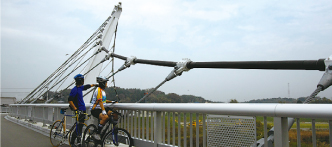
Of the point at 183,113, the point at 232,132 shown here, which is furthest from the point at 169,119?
the point at 232,132

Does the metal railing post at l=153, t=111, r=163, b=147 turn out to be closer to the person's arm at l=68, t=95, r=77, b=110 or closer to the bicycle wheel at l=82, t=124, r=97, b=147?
the bicycle wheel at l=82, t=124, r=97, b=147

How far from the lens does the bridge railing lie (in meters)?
2.89

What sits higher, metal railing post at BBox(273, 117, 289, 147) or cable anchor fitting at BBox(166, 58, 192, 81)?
cable anchor fitting at BBox(166, 58, 192, 81)

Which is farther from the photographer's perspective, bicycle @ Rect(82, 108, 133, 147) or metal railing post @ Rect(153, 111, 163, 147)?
bicycle @ Rect(82, 108, 133, 147)

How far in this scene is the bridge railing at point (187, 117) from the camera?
9.50ft

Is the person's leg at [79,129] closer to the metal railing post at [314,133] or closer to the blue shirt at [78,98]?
the blue shirt at [78,98]

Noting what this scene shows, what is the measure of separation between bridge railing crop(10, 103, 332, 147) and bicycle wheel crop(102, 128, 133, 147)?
0.53 ft

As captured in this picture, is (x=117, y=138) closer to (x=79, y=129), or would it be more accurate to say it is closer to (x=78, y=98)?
(x=79, y=129)

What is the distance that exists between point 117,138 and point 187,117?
208cm

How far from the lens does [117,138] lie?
595 cm

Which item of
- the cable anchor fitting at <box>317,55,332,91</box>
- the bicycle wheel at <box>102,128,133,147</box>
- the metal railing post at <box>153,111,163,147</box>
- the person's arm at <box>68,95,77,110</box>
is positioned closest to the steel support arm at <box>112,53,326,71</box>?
the cable anchor fitting at <box>317,55,332,91</box>

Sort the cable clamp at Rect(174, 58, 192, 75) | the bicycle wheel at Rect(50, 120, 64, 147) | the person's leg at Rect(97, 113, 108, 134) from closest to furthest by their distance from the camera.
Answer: the person's leg at Rect(97, 113, 108, 134) → the bicycle wheel at Rect(50, 120, 64, 147) → the cable clamp at Rect(174, 58, 192, 75)

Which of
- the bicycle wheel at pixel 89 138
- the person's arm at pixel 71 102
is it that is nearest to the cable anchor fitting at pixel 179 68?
the person's arm at pixel 71 102

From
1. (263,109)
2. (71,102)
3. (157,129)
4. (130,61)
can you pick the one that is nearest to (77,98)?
(71,102)
